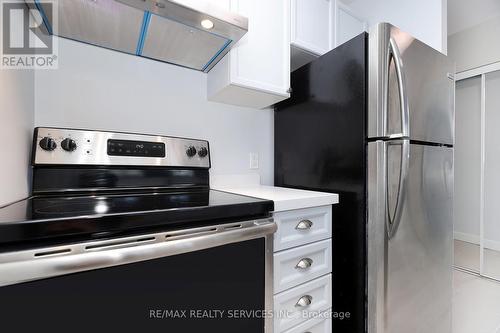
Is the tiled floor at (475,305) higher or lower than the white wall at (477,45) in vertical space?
lower

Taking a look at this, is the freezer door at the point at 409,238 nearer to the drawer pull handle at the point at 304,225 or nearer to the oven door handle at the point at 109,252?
the drawer pull handle at the point at 304,225

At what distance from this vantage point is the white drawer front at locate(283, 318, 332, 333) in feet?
3.42

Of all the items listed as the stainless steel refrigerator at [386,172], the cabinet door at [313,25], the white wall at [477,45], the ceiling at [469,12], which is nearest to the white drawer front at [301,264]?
the stainless steel refrigerator at [386,172]

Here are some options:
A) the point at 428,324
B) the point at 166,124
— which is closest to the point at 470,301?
the point at 428,324

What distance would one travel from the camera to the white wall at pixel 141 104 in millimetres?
1125

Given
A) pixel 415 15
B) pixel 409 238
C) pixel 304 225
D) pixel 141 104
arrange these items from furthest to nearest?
1. pixel 415 15
2. pixel 141 104
3. pixel 409 238
4. pixel 304 225

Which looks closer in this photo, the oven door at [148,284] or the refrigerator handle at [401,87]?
the oven door at [148,284]

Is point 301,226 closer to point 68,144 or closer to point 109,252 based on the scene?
point 109,252

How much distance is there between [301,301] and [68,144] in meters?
1.22

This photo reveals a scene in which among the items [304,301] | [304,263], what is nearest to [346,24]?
[304,263]

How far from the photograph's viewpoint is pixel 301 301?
1057 mm

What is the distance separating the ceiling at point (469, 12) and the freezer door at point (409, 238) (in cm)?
212

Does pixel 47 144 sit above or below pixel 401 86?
below

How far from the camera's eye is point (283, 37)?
1.39 m
